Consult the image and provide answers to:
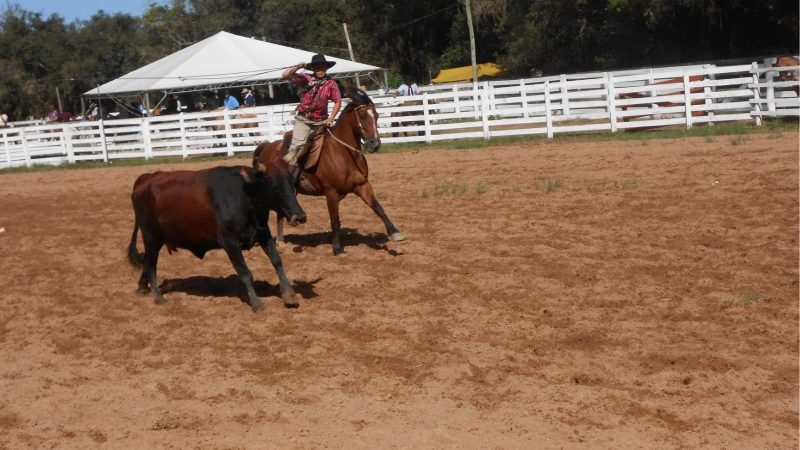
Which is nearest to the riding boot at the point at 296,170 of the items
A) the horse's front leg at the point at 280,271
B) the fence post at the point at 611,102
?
the horse's front leg at the point at 280,271

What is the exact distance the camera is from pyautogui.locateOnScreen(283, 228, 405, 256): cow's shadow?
12523 mm

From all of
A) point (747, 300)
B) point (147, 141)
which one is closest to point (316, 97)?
point (747, 300)

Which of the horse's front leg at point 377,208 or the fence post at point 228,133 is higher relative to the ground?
the fence post at point 228,133

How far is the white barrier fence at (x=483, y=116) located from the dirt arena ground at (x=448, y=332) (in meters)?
9.05

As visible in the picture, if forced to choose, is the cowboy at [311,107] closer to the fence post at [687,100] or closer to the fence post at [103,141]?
the fence post at [687,100]

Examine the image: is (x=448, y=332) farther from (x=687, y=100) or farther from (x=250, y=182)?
(x=687, y=100)

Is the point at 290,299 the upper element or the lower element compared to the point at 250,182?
lower

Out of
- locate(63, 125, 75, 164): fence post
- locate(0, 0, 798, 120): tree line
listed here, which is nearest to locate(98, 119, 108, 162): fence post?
locate(63, 125, 75, 164): fence post

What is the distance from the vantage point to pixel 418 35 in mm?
56781

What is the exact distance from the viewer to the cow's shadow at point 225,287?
10.3 meters

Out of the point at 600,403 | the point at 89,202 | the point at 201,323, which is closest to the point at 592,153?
the point at 89,202

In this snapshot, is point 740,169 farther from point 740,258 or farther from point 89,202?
point 89,202

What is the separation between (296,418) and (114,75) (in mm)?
72537

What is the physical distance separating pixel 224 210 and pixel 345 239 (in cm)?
362
